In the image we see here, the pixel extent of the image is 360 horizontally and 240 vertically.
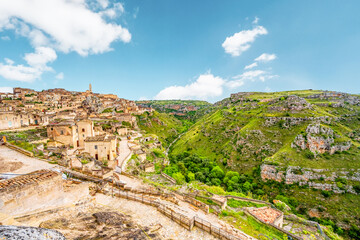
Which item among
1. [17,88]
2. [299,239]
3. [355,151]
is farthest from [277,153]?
[17,88]

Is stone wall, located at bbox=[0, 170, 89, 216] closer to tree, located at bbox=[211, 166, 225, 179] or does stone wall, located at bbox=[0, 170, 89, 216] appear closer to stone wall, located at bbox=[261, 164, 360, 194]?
tree, located at bbox=[211, 166, 225, 179]

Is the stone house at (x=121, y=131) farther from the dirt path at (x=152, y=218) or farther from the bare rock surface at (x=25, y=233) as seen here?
the bare rock surface at (x=25, y=233)

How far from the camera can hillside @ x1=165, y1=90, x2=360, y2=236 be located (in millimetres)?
33719

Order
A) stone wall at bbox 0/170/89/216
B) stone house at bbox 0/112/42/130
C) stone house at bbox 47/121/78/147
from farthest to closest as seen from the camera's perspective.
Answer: stone house at bbox 0/112/42/130, stone house at bbox 47/121/78/147, stone wall at bbox 0/170/89/216

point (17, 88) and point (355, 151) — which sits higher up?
point (17, 88)

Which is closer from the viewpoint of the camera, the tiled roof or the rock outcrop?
the tiled roof

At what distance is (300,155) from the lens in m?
41.8

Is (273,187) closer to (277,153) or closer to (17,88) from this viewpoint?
(277,153)

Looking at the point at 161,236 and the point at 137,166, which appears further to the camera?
the point at 137,166

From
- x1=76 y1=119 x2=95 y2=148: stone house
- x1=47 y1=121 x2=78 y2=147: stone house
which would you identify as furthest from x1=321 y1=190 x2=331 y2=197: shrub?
x1=47 y1=121 x2=78 y2=147: stone house

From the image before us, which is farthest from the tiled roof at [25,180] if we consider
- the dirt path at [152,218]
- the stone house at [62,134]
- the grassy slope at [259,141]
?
the grassy slope at [259,141]

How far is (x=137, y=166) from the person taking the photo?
98.9 ft

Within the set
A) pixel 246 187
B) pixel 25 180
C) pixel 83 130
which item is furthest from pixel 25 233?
pixel 246 187

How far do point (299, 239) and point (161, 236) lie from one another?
587 inches
